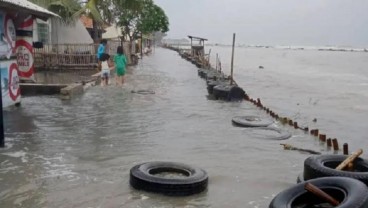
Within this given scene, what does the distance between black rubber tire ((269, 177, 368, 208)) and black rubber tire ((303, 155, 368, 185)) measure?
2.66ft

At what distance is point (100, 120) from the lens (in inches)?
479

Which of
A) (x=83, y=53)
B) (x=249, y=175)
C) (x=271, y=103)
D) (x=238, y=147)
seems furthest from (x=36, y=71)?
(x=249, y=175)

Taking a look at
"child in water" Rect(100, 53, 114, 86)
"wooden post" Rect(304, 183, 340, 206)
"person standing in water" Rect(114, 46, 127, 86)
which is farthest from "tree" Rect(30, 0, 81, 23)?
"wooden post" Rect(304, 183, 340, 206)

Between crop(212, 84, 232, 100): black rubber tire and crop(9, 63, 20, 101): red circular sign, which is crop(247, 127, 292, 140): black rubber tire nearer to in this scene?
crop(212, 84, 232, 100): black rubber tire

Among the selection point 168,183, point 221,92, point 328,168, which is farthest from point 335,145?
point 221,92

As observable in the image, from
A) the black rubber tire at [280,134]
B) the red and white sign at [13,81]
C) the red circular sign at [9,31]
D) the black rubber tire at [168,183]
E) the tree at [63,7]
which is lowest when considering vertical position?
the black rubber tire at [280,134]

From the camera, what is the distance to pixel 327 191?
588 cm

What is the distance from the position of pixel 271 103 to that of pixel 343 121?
519cm

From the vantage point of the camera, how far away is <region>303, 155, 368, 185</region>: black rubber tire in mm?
6580

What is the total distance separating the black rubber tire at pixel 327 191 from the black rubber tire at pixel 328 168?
0.81m

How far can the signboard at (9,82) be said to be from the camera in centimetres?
1200

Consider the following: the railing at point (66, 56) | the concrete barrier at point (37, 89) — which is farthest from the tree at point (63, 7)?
the concrete barrier at point (37, 89)

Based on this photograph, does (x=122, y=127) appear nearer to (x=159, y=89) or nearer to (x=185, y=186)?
(x=185, y=186)

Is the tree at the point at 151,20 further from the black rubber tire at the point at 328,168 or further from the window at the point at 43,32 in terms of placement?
the black rubber tire at the point at 328,168
